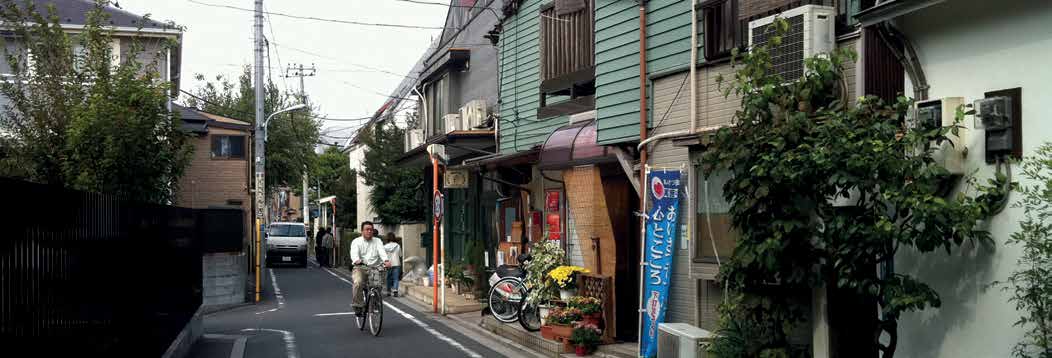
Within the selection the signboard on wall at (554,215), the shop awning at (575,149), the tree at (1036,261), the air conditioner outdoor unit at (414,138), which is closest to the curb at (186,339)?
the shop awning at (575,149)

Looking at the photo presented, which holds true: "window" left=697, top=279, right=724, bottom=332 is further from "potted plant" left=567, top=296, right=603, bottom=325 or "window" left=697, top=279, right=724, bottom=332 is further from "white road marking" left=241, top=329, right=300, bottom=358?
"white road marking" left=241, top=329, right=300, bottom=358

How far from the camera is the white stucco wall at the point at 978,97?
6.64 metres

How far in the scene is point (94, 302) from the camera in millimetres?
7281

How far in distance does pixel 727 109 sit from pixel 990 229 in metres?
3.76

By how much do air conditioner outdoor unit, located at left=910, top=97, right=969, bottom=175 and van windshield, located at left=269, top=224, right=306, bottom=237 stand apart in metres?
37.3

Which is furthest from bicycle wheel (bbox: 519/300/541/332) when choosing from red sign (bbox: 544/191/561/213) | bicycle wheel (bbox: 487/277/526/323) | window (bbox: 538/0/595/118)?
window (bbox: 538/0/595/118)

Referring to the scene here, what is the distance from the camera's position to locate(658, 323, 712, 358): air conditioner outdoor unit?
31.8 ft

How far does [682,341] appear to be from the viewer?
1003 cm

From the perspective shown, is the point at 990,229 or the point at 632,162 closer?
the point at 990,229

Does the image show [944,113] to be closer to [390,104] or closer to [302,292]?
[302,292]

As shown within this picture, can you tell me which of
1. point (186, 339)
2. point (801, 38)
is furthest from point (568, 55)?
point (801, 38)

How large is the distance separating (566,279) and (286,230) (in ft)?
99.6

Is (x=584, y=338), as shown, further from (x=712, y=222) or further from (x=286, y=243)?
(x=286, y=243)

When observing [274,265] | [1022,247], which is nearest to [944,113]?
[1022,247]
